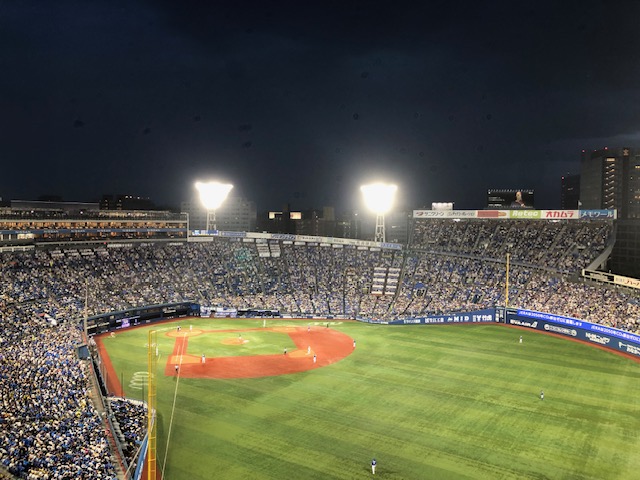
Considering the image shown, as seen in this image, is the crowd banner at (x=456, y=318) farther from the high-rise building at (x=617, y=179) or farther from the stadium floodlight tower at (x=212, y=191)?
the high-rise building at (x=617, y=179)

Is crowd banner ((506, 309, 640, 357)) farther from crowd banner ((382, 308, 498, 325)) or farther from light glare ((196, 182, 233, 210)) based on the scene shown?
light glare ((196, 182, 233, 210))

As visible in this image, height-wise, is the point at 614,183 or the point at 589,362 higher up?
the point at 614,183

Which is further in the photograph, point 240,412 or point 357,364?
point 357,364

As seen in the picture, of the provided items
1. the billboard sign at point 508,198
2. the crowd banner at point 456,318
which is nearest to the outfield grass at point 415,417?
the crowd banner at point 456,318

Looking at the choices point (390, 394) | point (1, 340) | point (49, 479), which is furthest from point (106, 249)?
point (49, 479)

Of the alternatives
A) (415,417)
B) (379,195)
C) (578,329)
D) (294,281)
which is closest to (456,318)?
(578,329)

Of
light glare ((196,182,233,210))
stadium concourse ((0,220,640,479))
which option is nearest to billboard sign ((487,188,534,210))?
stadium concourse ((0,220,640,479))

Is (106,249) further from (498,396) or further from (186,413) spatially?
(498,396)

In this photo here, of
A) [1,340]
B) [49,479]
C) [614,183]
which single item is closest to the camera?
[49,479]
